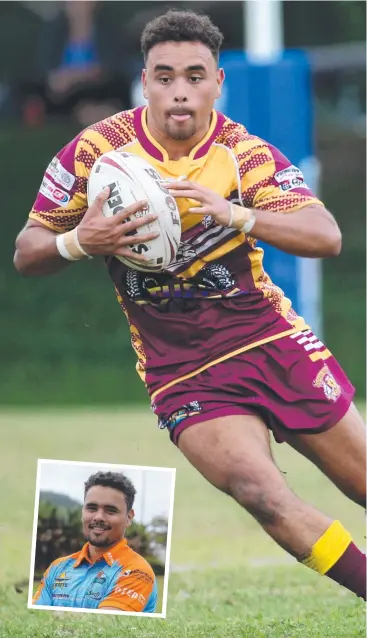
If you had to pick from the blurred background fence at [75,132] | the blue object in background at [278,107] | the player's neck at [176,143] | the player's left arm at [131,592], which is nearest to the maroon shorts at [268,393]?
the player's left arm at [131,592]

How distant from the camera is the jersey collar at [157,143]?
521 centimetres

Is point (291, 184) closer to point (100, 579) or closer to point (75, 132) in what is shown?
point (100, 579)

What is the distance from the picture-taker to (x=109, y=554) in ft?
17.6

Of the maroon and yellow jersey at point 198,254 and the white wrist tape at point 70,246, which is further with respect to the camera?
the maroon and yellow jersey at point 198,254

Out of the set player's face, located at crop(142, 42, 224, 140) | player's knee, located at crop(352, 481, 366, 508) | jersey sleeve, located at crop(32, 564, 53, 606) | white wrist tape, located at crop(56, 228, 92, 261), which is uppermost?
player's face, located at crop(142, 42, 224, 140)

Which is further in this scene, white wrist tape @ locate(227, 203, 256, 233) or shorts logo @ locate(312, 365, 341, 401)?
shorts logo @ locate(312, 365, 341, 401)

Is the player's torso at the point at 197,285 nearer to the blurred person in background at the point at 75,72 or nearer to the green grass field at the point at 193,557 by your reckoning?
the green grass field at the point at 193,557

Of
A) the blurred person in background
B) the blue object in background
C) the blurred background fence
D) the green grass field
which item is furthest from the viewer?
the blurred person in background

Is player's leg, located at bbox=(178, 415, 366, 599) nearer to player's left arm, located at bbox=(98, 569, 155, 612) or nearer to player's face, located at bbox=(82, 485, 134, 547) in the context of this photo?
player's face, located at bbox=(82, 485, 134, 547)

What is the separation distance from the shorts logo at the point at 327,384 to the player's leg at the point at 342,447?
0.09m

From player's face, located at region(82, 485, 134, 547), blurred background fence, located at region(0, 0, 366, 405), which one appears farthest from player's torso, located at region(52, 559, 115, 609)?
blurred background fence, located at region(0, 0, 366, 405)

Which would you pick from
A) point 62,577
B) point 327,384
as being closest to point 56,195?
point 327,384

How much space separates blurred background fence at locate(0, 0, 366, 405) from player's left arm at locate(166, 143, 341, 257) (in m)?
9.64

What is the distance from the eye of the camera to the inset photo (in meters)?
5.34
